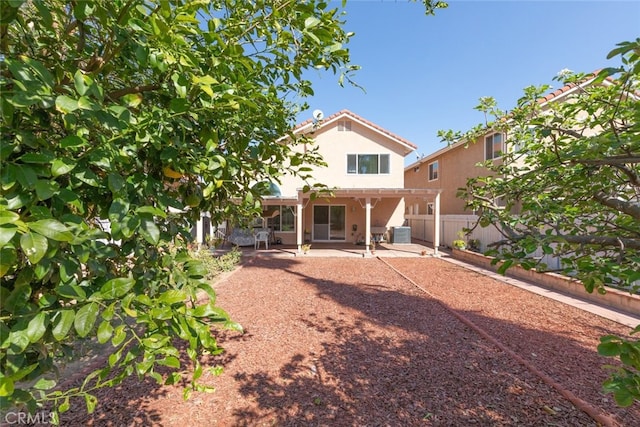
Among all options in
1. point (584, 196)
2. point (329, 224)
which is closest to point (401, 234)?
point (329, 224)

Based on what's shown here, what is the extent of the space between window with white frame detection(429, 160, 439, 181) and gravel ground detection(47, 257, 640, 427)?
15.5 metres

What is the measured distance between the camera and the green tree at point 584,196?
59.3 inches

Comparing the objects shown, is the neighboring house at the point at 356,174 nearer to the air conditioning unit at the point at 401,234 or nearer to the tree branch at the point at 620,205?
the air conditioning unit at the point at 401,234

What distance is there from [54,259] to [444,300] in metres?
7.21

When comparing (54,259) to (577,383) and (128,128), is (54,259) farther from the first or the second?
(577,383)

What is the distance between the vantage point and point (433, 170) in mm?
21484

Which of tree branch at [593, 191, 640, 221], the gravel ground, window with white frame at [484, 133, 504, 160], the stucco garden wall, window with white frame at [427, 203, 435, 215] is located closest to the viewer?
tree branch at [593, 191, 640, 221]

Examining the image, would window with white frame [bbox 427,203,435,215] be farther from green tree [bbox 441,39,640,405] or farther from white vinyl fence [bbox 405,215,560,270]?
green tree [bbox 441,39,640,405]

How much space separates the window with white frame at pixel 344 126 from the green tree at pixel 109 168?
586 inches

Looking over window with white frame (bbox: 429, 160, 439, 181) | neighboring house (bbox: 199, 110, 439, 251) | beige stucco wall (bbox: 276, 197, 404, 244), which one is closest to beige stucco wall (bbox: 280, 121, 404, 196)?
neighboring house (bbox: 199, 110, 439, 251)

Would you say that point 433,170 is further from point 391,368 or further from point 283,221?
point 391,368

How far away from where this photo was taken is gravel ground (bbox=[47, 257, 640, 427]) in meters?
2.82

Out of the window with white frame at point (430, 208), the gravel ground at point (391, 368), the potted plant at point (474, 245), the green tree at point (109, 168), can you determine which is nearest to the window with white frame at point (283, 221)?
the potted plant at point (474, 245)

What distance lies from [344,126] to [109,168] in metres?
16.0
